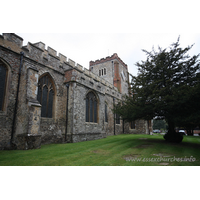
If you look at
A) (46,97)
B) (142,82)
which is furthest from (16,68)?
(142,82)

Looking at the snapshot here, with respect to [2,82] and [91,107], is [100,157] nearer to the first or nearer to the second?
[2,82]

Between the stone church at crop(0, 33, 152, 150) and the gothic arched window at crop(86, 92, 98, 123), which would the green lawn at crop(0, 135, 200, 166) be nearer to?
the stone church at crop(0, 33, 152, 150)

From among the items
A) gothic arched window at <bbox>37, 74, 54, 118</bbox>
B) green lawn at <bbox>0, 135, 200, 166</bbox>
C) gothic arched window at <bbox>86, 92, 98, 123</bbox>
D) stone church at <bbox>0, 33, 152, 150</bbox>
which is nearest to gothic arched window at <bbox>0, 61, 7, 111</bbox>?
stone church at <bbox>0, 33, 152, 150</bbox>

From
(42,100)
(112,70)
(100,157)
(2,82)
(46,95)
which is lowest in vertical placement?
(100,157)

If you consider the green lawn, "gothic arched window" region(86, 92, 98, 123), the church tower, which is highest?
the church tower

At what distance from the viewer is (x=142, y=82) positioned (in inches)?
394

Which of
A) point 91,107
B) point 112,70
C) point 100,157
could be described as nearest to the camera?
point 100,157

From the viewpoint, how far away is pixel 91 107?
14.2 m

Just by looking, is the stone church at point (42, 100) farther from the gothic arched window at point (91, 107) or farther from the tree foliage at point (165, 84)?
the tree foliage at point (165, 84)

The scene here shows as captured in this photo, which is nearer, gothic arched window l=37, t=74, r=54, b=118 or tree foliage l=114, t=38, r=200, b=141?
tree foliage l=114, t=38, r=200, b=141

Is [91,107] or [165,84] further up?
[165,84]

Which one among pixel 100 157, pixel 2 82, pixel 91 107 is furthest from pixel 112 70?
pixel 100 157

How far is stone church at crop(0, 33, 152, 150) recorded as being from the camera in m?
8.02

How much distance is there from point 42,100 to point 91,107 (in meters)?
5.13
